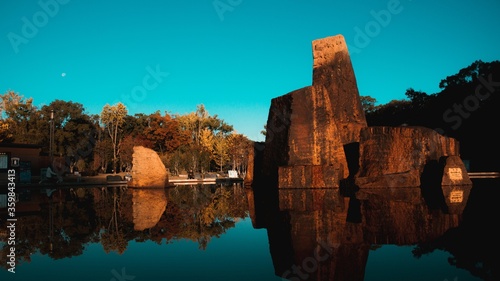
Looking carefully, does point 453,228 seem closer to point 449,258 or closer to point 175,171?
point 449,258

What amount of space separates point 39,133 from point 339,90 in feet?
132

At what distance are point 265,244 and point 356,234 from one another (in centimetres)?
172

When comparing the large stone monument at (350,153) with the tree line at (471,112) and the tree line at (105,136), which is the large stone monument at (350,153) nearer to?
the tree line at (471,112)

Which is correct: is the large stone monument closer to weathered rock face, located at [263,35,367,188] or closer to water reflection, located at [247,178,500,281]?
weathered rock face, located at [263,35,367,188]

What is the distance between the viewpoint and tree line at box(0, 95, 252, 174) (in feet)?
156

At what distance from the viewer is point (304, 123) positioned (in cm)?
1992

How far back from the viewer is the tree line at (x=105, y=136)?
4744 centimetres

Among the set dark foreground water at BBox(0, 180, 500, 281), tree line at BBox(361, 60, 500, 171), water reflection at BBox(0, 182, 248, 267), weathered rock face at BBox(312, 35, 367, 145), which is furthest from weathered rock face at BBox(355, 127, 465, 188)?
tree line at BBox(361, 60, 500, 171)

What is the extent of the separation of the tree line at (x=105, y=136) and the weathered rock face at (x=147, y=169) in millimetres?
17990

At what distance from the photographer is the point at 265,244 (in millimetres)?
7676

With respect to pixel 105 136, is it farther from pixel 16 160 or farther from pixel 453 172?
pixel 453 172

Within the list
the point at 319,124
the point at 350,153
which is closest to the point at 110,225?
the point at 319,124

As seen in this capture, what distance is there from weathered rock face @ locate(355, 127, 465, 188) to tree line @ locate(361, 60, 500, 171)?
14.8 meters

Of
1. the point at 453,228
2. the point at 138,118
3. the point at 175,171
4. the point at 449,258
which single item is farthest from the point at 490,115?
the point at 138,118
